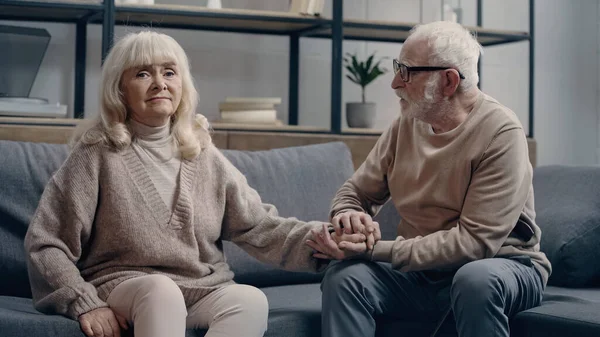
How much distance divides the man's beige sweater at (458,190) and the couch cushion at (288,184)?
344 millimetres

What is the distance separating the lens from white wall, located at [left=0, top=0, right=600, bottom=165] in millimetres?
3455

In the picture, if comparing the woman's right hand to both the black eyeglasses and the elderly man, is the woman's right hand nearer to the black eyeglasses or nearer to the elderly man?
the elderly man

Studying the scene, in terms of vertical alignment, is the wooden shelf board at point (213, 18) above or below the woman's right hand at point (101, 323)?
above

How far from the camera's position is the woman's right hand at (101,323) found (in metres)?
1.93

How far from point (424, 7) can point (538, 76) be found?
702 millimetres

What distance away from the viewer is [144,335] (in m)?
1.89

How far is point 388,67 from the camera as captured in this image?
3.97 m

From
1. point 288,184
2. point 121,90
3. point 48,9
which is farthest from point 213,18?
point 121,90

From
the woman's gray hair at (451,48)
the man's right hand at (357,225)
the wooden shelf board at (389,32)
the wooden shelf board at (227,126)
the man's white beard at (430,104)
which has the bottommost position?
the man's right hand at (357,225)

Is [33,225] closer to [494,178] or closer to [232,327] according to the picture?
[232,327]

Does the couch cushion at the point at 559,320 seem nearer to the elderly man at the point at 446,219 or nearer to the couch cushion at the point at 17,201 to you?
the elderly man at the point at 446,219

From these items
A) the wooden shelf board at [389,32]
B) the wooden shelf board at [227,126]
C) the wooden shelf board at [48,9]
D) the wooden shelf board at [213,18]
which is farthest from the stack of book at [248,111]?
the wooden shelf board at [48,9]

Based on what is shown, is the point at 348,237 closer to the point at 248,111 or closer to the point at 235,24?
the point at 248,111

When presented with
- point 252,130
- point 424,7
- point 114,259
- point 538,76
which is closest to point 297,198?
point 252,130
